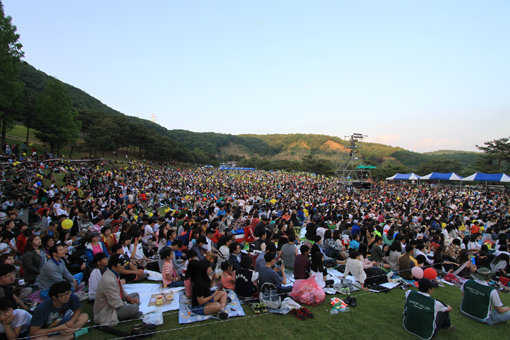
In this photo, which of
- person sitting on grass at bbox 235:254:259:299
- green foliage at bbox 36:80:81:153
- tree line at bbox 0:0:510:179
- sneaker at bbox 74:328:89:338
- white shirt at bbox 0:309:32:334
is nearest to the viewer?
white shirt at bbox 0:309:32:334

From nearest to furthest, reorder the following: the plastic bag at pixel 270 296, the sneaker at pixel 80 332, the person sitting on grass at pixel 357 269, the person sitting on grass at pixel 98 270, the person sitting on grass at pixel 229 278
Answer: the sneaker at pixel 80 332 < the person sitting on grass at pixel 98 270 < the plastic bag at pixel 270 296 < the person sitting on grass at pixel 229 278 < the person sitting on grass at pixel 357 269

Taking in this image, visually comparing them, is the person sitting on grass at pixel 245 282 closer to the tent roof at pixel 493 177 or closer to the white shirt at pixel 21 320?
the white shirt at pixel 21 320

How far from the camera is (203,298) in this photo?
3855 mm

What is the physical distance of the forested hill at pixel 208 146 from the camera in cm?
4025

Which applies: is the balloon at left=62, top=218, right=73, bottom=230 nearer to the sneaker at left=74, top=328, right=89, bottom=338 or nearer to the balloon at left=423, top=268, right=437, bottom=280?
the sneaker at left=74, top=328, right=89, bottom=338

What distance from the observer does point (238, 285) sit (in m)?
4.43

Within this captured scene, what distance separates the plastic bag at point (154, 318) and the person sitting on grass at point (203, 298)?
1.59 ft

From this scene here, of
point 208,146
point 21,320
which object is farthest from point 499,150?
point 208,146

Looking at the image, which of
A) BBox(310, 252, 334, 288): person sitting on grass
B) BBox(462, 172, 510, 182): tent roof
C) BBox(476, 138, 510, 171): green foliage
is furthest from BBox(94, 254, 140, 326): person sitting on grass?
BBox(476, 138, 510, 171): green foliage

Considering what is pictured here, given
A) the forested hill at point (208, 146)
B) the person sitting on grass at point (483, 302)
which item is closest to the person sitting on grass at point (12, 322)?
the person sitting on grass at point (483, 302)

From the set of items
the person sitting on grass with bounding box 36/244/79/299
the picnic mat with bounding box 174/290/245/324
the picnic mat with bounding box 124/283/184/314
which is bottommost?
the picnic mat with bounding box 124/283/184/314

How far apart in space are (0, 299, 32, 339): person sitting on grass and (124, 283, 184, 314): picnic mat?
141 centimetres

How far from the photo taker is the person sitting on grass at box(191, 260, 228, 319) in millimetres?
Result: 3824

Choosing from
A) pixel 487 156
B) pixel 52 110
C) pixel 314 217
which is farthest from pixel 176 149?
pixel 487 156
